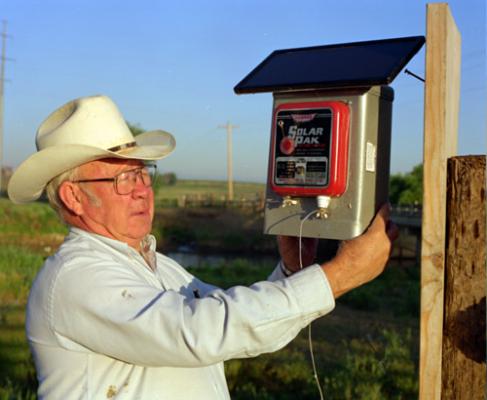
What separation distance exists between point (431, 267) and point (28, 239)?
2567 centimetres

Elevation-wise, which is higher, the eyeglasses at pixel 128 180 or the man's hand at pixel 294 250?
the eyeglasses at pixel 128 180

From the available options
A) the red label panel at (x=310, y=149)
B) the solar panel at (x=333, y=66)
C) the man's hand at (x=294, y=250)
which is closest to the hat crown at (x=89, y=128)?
the solar panel at (x=333, y=66)

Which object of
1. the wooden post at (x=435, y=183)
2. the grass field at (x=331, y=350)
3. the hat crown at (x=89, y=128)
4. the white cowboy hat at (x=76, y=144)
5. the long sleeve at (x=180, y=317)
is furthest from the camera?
the grass field at (x=331, y=350)

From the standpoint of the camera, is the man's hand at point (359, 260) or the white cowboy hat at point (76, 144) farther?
the white cowboy hat at point (76, 144)

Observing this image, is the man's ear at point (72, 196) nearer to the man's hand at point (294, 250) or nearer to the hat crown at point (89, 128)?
the hat crown at point (89, 128)

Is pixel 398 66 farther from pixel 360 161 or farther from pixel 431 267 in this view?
pixel 431 267

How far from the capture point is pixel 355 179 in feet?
7.47

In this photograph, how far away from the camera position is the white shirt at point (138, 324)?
1898 mm

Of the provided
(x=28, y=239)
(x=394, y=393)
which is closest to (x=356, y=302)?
(x=394, y=393)

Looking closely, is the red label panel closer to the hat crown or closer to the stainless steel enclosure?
the stainless steel enclosure

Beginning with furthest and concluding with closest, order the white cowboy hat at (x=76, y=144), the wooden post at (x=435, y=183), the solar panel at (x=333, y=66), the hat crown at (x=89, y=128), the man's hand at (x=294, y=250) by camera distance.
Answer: the man's hand at (x=294, y=250) → the hat crown at (x=89, y=128) → the white cowboy hat at (x=76, y=144) → the solar panel at (x=333, y=66) → the wooden post at (x=435, y=183)

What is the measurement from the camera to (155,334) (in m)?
1.91

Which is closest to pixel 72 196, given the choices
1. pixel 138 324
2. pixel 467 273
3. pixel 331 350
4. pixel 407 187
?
pixel 138 324

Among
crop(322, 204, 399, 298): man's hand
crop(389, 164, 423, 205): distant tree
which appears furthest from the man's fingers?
crop(389, 164, 423, 205): distant tree
